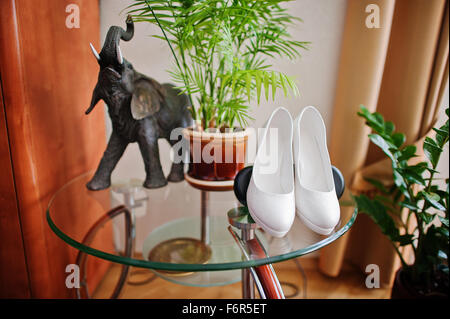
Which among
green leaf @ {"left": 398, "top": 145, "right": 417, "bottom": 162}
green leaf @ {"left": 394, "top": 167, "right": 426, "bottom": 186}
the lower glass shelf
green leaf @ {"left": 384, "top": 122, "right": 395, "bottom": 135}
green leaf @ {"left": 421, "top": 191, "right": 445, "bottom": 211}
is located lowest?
the lower glass shelf

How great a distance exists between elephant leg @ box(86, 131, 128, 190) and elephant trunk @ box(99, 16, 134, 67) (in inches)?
8.6

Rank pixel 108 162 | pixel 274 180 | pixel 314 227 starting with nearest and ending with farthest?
pixel 314 227
pixel 274 180
pixel 108 162

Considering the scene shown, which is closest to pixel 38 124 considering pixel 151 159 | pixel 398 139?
pixel 151 159

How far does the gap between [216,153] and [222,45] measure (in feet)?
0.88

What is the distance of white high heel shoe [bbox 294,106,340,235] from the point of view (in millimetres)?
588

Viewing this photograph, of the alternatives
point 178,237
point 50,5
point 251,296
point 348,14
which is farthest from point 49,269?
point 348,14

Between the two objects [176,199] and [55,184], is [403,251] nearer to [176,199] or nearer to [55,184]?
[176,199]

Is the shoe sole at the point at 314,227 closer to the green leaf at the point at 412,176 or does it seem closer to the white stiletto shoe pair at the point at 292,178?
the white stiletto shoe pair at the point at 292,178

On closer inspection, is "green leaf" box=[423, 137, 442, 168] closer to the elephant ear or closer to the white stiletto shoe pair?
the white stiletto shoe pair

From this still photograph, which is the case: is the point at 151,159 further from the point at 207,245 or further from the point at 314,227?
the point at 314,227

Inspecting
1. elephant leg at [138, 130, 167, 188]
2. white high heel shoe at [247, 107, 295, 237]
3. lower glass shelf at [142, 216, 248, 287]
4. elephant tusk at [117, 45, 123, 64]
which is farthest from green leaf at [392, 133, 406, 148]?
elephant tusk at [117, 45, 123, 64]

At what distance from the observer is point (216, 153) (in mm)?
749

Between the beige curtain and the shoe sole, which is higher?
the beige curtain

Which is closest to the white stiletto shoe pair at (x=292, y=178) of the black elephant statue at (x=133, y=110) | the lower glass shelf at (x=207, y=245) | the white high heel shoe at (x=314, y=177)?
the white high heel shoe at (x=314, y=177)
